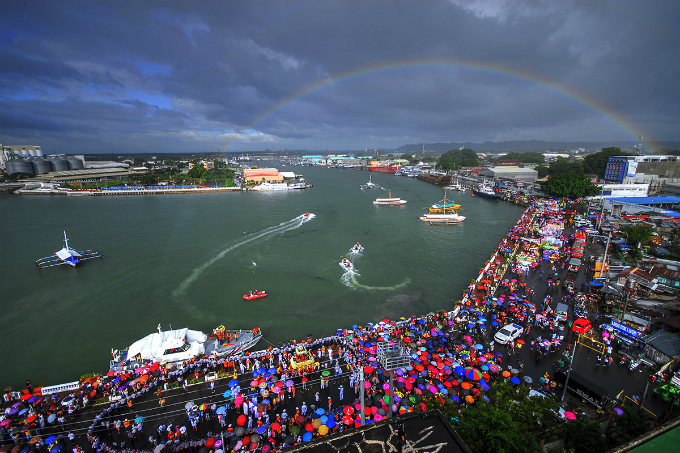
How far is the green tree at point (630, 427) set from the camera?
717 cm

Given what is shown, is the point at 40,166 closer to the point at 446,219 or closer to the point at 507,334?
the point at 446,219

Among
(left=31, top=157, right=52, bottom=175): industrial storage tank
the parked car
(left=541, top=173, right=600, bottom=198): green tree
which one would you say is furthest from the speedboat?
(left=31, top=157, right=52, bottom=175): industrial storage tank

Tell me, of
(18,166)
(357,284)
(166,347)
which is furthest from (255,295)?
(18,166)

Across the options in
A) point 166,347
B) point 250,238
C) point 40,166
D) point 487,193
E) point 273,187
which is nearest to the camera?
point 166,347

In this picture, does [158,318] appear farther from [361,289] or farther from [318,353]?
[361,289]

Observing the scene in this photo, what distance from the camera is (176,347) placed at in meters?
13.4

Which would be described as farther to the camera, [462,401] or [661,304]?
[661,304]

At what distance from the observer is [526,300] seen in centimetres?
1741

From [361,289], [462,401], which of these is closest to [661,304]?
[462,401]

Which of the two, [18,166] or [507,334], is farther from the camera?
[18,166]

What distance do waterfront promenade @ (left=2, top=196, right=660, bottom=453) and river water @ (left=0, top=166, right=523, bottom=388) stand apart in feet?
8.93

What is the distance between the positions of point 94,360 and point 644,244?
36959mm

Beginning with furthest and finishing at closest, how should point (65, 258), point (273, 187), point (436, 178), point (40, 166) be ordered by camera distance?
point (40, 166), point (436, 178), point (273, 187), point (65, 258)

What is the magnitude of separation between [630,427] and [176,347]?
14928 mm
